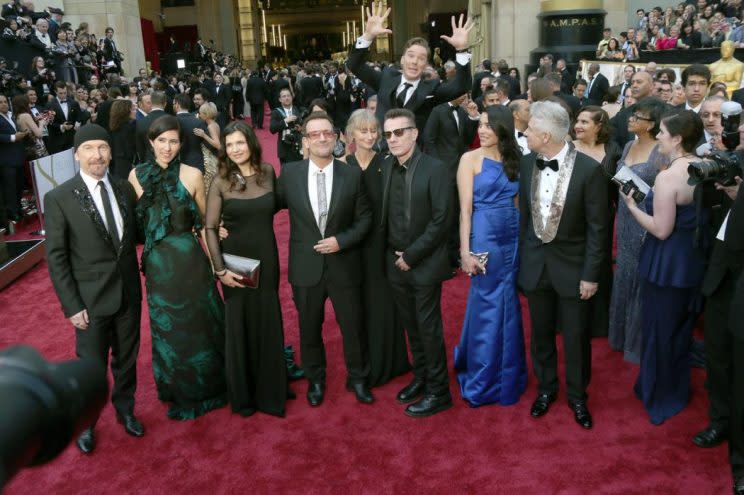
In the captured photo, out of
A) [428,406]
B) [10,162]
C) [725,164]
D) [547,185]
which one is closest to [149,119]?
[10,162]

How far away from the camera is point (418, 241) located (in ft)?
11.3

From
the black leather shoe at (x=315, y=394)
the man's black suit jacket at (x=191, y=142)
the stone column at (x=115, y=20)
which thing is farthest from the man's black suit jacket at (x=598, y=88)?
the stone column at (x=115, y=20)

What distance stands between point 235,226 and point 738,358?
2.50m

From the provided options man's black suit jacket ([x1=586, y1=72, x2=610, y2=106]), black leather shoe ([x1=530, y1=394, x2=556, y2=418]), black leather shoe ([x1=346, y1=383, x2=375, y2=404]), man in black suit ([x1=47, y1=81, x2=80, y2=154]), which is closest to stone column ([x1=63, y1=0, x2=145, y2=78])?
man in black suit ([x1=47, y1=81, x2=80, y2=154])

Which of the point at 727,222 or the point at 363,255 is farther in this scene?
the point at 363,255

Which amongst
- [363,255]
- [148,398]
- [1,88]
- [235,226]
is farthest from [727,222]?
[1,88]

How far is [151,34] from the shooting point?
28000 mm

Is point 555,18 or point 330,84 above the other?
point 555,18

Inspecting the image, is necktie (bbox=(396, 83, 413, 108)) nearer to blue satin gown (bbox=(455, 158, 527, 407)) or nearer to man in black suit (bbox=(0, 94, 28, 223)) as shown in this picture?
blue satin gown (bbox=(455, 158, 527, 407))

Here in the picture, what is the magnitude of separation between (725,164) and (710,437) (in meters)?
1.39

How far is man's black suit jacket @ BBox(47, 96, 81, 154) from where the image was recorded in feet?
31.4

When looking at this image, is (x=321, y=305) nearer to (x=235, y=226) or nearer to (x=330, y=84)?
(x=235, y=226)

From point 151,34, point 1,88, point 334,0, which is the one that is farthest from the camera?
point 334,0

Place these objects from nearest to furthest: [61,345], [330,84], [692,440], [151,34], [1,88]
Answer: [692,440]
[61,345]
[1,88]
[330,84]
[151,34]
